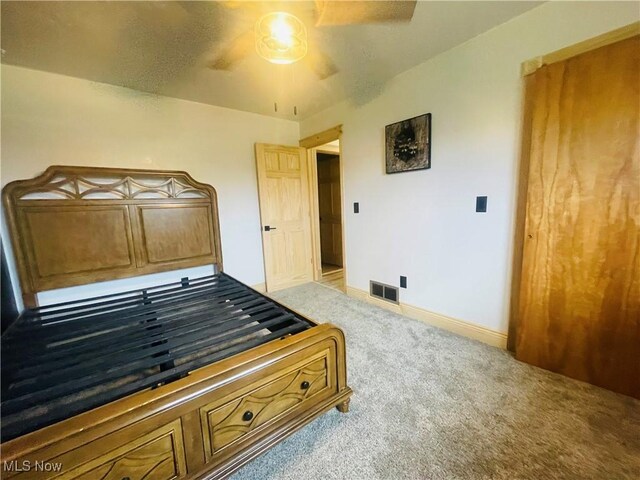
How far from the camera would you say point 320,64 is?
7.14ft

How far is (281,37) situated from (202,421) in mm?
1885

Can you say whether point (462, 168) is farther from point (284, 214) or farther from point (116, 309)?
point (116, 309)

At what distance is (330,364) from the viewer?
137 centimetres

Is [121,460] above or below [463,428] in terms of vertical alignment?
above

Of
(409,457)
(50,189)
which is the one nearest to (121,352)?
(409,457)

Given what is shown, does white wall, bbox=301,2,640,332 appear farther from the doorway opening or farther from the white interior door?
the doorway opening

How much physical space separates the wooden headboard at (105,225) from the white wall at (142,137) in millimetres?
196

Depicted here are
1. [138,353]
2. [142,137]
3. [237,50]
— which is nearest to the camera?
[138,353]

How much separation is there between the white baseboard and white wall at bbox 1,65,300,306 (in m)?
1.79

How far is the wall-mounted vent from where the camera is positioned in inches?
108

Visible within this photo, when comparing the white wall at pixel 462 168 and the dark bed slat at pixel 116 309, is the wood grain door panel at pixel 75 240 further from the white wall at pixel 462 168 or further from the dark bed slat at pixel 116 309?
the white wall at pixel 462 168

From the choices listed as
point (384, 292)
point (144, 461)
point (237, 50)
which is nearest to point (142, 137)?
point (237, 50)

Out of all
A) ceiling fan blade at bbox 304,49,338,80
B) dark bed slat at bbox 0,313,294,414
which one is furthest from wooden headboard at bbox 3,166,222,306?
ceiling fan blade at bbox 304,49,338,80

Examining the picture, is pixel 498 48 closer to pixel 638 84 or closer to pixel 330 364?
pixel 638 84
